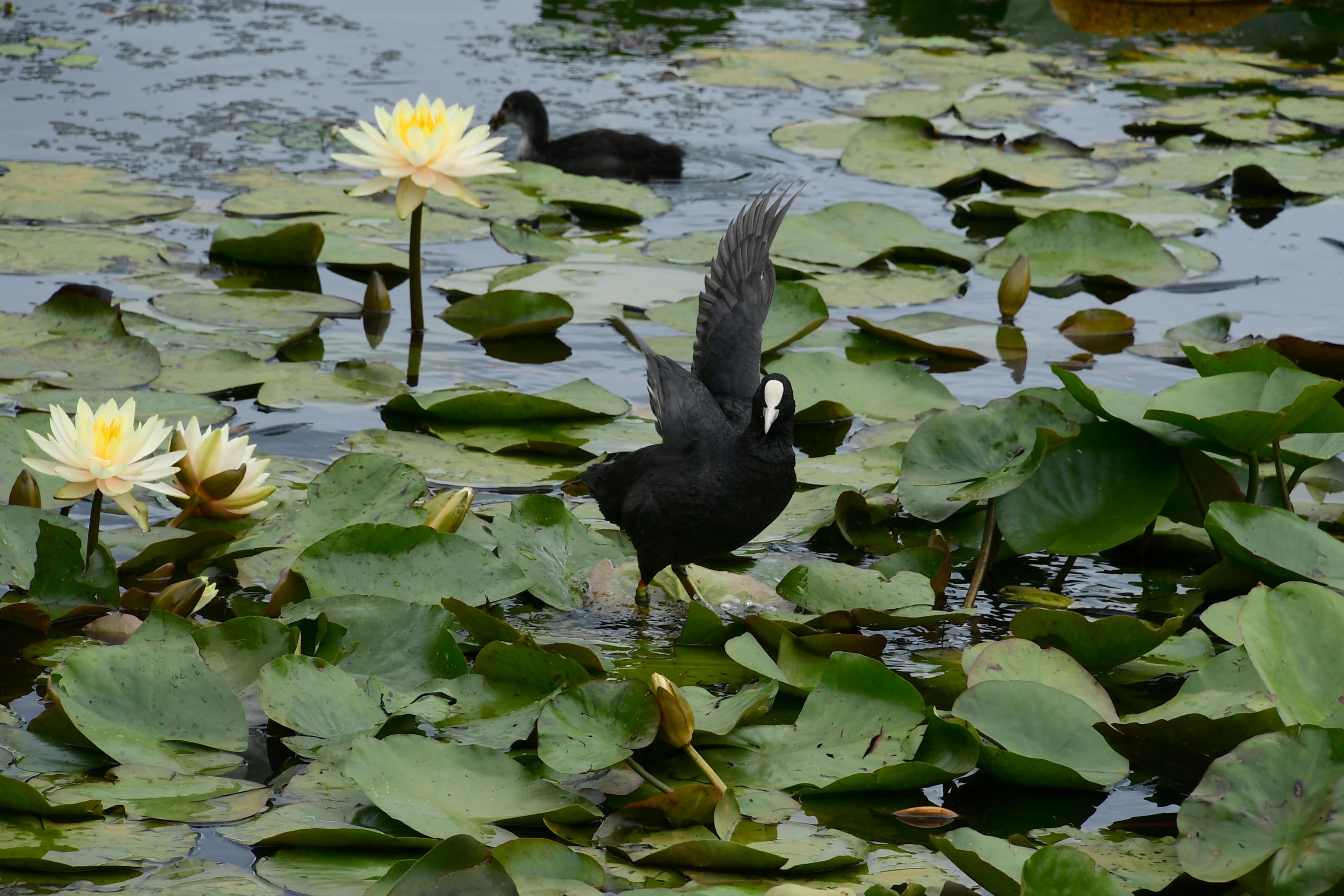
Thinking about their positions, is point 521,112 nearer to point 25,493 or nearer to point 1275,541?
point 25,493

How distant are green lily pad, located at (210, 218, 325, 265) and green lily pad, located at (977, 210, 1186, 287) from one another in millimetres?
2513

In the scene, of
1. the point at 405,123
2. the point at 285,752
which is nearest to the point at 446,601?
the point at 285,752

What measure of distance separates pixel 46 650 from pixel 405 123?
79.2 inches

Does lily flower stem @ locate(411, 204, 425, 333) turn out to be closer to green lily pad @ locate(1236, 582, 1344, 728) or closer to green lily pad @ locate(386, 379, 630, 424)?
green lily pad @ locate(386, 379, 630, 424)

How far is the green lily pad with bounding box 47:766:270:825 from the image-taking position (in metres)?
2.00

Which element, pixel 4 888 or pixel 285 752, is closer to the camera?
pixel 4 888

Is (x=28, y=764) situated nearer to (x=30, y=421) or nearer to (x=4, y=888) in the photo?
(x=4, y=888)

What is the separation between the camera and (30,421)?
324 cm

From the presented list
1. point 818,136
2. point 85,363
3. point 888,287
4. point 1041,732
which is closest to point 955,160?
point 818,136

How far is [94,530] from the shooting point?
8.79ft

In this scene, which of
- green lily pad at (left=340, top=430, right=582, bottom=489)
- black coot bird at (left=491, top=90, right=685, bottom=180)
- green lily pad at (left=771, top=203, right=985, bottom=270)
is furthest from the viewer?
black coot bird at (left=491, top=90, right=685, bottom=180)

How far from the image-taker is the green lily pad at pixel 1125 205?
19.4ft

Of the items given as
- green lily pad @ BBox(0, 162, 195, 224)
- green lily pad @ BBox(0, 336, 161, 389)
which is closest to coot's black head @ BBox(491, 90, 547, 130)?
green lily pad @ BBox(0, 162, 195, 224)

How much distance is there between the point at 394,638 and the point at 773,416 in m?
0.96
